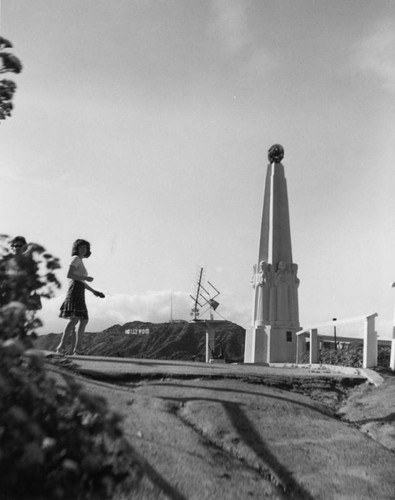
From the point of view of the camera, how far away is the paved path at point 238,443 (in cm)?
416

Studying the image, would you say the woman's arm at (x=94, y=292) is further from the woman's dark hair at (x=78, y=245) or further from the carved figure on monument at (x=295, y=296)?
the carved figure on monument at (x=295, y=296)

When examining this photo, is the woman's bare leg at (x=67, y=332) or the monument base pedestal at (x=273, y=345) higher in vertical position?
the monument base pedestal at (x=273, y=345)

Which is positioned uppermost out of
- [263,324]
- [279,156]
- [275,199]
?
[279,156]

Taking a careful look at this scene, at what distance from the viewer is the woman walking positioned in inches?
363

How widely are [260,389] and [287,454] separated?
6.52ft

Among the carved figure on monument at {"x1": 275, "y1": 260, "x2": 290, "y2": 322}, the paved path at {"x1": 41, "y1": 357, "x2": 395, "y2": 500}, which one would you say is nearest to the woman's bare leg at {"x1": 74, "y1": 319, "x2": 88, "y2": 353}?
the paved path at {"x1": 41, "y1": 357, "x2": 395, "y2": 500}

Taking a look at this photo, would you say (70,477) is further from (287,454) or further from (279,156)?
(279,156)

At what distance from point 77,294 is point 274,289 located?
9.23 m

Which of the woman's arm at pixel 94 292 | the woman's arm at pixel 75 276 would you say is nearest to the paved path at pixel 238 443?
the woman's arm at pixel 94 292

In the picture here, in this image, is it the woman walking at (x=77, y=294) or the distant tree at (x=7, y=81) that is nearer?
the distant tree at (x=7, y=81)

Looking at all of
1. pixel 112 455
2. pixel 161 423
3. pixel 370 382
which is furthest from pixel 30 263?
pixel 370 382

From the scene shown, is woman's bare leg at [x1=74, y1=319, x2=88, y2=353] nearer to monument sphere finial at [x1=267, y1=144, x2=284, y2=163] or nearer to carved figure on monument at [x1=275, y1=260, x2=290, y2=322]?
carved figure on monument at [x1=275, y1=260, x2=290, y2=322]

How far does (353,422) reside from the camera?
646 centimetres

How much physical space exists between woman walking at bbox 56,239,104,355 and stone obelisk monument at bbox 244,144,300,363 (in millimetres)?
8540
